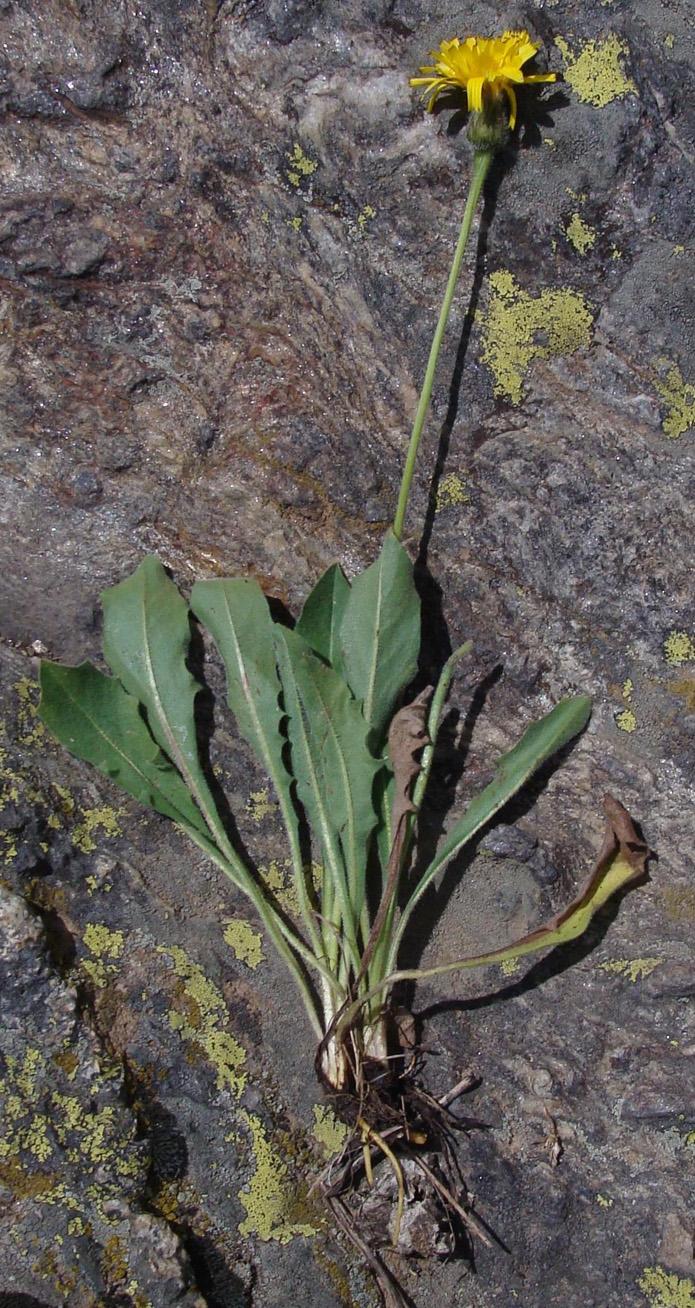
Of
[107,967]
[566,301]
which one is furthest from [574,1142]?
[566,301]

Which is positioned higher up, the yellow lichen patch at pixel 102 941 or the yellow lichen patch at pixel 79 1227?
the yellow lichen patch at pixel 102 941

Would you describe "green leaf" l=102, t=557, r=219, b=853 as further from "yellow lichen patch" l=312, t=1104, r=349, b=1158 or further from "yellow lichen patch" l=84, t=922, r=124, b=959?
"yellow lichen patch" l=312, t=1104, r=349, b=1158

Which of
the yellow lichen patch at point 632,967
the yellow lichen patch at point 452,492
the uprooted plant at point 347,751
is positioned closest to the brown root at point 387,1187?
the uprooted plant at point 347,751

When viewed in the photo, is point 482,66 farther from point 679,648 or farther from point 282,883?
point 282,883

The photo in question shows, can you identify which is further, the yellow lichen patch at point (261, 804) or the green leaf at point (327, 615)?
the yellow lichen patch at point (261, 804)

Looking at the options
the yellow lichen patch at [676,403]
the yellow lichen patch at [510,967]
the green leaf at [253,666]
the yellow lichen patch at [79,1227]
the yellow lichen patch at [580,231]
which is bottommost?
the yellow lichen patch at [79,1227]

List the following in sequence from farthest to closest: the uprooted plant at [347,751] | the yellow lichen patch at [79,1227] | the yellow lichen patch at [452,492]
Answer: the yellow lichen patch at [452,492] → the uprooted plant at [347,751] → the yellow lichen patch at [79,1227]

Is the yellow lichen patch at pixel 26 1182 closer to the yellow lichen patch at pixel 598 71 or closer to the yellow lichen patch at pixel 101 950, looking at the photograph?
the yellow lichen patch at pixel 101 950

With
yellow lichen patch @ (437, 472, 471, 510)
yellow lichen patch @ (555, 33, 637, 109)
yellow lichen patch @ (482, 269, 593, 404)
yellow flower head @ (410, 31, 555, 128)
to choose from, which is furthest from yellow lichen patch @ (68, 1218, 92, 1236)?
yellow lichen patch @ (555, 33, 637, 109)
